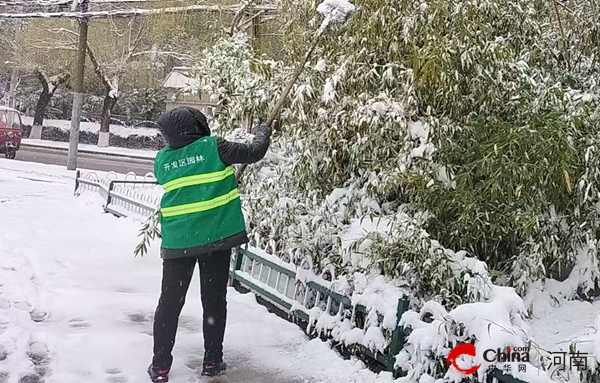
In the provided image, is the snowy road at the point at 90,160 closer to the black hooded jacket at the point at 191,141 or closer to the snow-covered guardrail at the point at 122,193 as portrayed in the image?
the snow-covered guardrail at the point at 122,193

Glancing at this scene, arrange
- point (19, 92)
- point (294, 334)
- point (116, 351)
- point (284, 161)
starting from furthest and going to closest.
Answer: point (19, 92), point (284, 161), point (294, 334), point (116, 351)

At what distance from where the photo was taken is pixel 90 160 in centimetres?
2464

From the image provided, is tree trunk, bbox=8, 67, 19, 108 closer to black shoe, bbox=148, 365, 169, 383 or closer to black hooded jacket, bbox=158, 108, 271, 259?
black hooded jacket, bbox=158, 108, 271, 259

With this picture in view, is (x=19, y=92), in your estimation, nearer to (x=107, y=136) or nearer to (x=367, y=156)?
(x=107, y=136)

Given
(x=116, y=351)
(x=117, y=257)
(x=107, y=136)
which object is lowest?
(x=107, y=136)

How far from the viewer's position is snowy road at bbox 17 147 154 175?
21.8 m

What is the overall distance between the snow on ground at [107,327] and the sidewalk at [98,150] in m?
21.3

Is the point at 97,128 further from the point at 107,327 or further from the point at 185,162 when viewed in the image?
the point at 185,162

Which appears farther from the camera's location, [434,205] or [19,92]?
[19,92]

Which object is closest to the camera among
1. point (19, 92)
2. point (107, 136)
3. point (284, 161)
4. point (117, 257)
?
point (284, 161)

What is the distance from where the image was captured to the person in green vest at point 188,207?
3.46 meters

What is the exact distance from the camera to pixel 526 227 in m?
4.02

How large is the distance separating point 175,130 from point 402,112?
1569 mm

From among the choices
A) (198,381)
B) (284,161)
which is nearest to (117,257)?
(284,161)
